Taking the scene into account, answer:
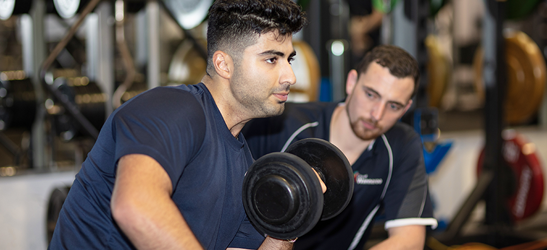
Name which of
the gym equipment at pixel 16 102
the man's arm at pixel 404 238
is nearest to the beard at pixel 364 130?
the man's arm at pixel 404 238

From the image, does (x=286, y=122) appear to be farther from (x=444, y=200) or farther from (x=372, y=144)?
(x=444, y=200)

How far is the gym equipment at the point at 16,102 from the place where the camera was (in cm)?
253

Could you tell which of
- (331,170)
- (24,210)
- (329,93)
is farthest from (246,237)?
(329,93)

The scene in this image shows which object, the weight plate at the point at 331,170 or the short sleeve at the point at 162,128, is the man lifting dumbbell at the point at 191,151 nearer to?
the short sleeve at the point at 162,128

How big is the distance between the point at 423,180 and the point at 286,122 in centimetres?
48

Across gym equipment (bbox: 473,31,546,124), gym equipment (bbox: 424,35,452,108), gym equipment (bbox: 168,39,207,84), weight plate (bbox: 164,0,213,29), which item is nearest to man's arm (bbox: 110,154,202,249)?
weight plate (bbox: 164,0,213,29)

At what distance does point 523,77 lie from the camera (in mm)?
3559

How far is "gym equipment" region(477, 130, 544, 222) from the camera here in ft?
10.7

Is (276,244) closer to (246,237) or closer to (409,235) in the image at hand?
(246,237)

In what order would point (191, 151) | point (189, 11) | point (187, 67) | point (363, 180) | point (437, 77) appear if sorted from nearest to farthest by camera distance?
point (191, 151) < point (363, 180) < point (189, 11) < point (437, 77) < point (187, 67)

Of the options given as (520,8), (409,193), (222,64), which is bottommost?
(409,193)

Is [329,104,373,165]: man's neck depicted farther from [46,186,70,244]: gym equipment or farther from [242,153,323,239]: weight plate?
[46,186,70,244]: gym equipment

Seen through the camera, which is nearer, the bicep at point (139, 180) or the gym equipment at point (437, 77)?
the bicep at point (139, 180)

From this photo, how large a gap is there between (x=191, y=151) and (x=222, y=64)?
23cm
